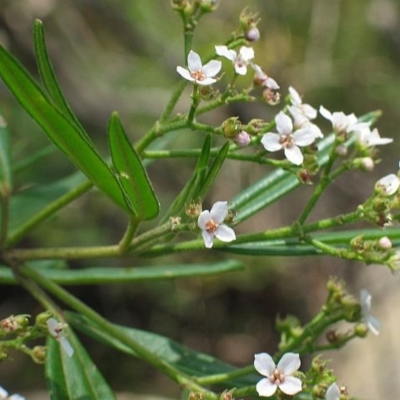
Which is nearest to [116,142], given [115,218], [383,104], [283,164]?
[283,164]

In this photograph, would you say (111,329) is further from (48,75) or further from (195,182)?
(48,75)

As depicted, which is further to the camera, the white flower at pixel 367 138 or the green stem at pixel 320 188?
the white flower at pixel 367 138

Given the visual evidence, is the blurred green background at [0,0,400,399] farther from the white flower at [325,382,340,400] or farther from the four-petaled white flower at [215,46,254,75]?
the white flower at [325,382,340,400]

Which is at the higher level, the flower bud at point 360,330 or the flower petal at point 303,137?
the flower petal at point 303,137

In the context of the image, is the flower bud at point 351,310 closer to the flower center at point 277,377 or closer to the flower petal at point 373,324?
the flower petal at point 373,324

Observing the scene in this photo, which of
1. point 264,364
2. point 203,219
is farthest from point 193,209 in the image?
point 264,364

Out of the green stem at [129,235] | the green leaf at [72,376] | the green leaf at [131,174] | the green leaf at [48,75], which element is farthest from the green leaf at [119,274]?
the green leaf at [48,75]

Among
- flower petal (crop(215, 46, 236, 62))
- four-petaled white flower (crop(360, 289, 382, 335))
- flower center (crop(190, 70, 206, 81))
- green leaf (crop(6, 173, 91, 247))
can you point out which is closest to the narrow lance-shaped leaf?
flower center (crop(190, 70, 206, 81))

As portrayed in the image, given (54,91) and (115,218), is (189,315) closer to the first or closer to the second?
(115,218)
